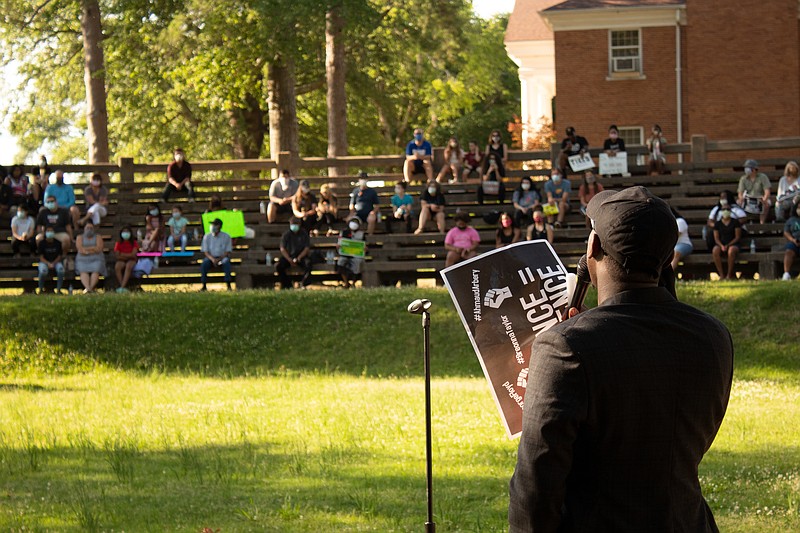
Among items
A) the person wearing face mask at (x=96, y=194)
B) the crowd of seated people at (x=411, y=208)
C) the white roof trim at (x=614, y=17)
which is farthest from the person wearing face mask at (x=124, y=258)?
the white roof trim at (x=614, y=17)

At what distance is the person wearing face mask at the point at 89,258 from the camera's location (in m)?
24.5

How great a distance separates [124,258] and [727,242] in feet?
Result: 40.0

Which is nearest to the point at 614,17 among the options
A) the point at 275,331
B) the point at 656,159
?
the point at 656,159

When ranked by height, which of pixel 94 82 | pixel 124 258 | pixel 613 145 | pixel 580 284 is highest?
pixel 94 82

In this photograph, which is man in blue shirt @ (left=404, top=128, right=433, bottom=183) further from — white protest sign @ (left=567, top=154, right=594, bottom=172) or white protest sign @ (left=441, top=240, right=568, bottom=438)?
white protest sign @ (left=441, top=240, right=568, bottom=438)

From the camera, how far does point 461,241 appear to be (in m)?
23.1

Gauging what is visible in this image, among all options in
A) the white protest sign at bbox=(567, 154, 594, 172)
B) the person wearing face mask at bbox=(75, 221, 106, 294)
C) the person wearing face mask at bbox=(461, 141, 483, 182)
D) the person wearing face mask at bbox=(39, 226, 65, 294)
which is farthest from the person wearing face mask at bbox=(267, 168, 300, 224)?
the white protest sign at bbox=(567, 154, 594, 172)

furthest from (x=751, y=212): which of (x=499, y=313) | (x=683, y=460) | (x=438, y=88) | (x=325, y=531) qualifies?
(x=438, y=88)

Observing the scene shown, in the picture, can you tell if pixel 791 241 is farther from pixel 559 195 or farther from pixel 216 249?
pixel 216 249

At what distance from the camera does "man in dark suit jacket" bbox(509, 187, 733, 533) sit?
11.1 ft

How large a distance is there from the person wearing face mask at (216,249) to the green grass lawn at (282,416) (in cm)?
276

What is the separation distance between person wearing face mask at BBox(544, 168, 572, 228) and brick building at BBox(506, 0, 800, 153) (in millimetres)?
13315

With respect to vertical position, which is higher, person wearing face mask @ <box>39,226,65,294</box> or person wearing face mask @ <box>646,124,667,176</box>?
person wearing face mask @ <box>646,124,667,176</box>

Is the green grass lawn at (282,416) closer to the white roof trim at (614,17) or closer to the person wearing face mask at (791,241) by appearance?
the person wearing face mask at (791,241)
